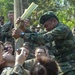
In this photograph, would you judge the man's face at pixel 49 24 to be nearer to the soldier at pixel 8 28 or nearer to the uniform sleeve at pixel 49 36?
the uniform sleeve at pixel 49 36

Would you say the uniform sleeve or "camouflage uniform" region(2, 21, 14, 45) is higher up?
the uniform sleeve

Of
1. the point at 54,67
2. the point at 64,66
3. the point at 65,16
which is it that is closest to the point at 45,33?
the point at 64,66

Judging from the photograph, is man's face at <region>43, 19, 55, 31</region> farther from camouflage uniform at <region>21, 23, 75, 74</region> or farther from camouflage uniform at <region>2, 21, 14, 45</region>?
camouflage uniform at <region>2, 21, 14, 45</region>

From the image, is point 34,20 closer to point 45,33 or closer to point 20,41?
point 20,41

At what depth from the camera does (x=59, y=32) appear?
21.9 ft

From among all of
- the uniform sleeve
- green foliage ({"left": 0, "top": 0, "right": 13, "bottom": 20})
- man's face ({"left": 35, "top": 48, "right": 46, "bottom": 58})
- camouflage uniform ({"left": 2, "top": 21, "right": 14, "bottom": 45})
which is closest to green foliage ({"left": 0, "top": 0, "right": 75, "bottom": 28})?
green foliage ({"left": 0, "top": 0, "right": 13, "bottom": 20})

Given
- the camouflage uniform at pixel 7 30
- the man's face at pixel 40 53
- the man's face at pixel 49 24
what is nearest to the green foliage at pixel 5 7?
the camouflage uniform at pixel 7 30

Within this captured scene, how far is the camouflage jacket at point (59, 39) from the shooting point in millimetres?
6602

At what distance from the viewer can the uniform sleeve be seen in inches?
259

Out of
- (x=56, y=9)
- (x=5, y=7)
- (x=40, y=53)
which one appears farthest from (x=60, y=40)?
(x=5, y=7)

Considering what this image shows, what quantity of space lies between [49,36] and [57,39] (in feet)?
0.60

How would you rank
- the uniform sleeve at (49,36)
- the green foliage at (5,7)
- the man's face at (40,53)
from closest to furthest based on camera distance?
the man's face at (40,53)
the uniform sleeve at (49,36)
the green foliage at (5,7)

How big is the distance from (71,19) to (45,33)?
904 inches

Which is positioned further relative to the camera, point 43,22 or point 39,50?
point 43,22
